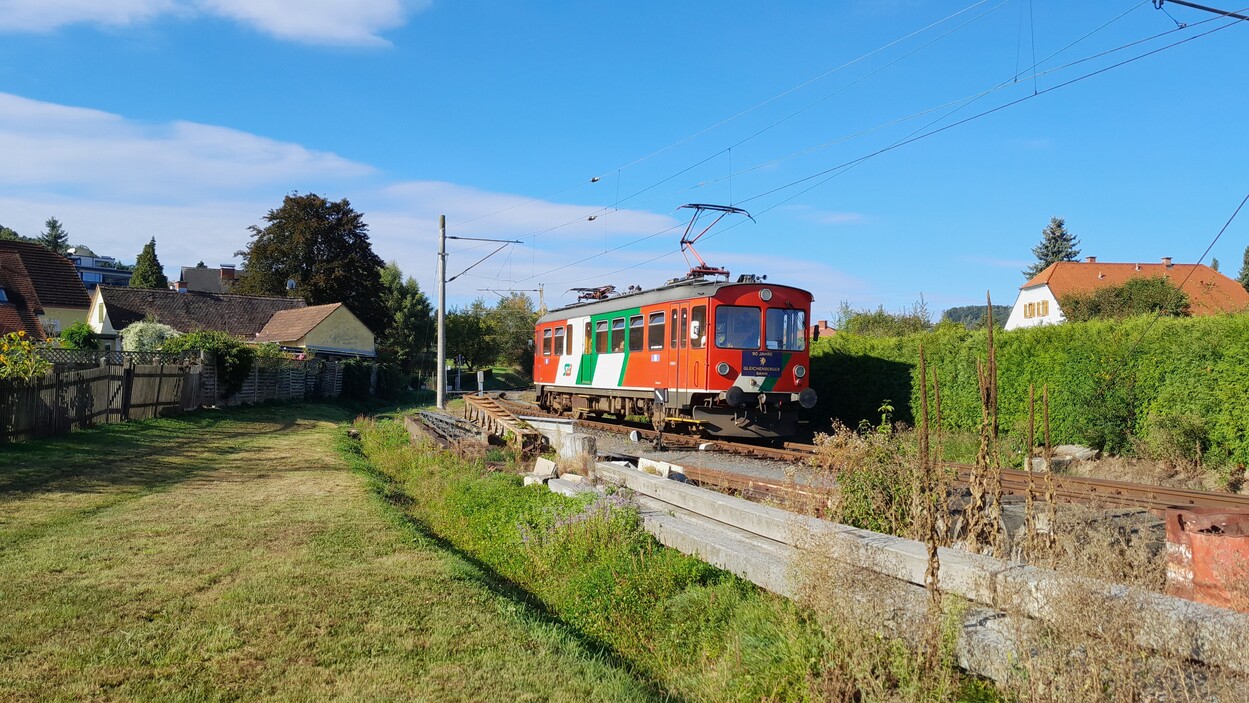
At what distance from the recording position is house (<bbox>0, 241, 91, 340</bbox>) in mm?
39281

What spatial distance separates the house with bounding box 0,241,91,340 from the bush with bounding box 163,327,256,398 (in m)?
17.4

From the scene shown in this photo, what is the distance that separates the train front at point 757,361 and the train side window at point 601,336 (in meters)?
3.98

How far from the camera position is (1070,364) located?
595 inches

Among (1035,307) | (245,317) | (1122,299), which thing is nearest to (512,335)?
(245,317)

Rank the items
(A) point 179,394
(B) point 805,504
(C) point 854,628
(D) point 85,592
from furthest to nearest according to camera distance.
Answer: (A) point 179,394, (B) point 805,504, (D) point 85,592, (C) point 854,628

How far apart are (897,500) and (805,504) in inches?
37.5

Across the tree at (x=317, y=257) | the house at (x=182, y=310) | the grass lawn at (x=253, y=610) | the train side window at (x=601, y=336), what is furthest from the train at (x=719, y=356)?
the tree at (x=317, y=257)

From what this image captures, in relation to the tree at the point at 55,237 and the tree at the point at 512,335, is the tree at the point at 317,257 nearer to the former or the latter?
the tree at the point at 512,335

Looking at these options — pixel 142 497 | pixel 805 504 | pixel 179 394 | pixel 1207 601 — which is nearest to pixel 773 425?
pixel 805 504

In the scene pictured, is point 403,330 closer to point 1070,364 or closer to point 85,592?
point 1070,364

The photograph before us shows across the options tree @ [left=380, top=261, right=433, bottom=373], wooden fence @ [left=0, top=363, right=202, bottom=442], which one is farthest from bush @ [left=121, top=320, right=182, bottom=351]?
tree @ [left=380, top=261, right=433, bottom=373]

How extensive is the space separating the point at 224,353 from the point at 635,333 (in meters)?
13.6

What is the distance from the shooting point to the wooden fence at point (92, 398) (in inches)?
538

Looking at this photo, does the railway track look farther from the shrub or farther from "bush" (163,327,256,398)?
"bush" (163,327,256,398)
